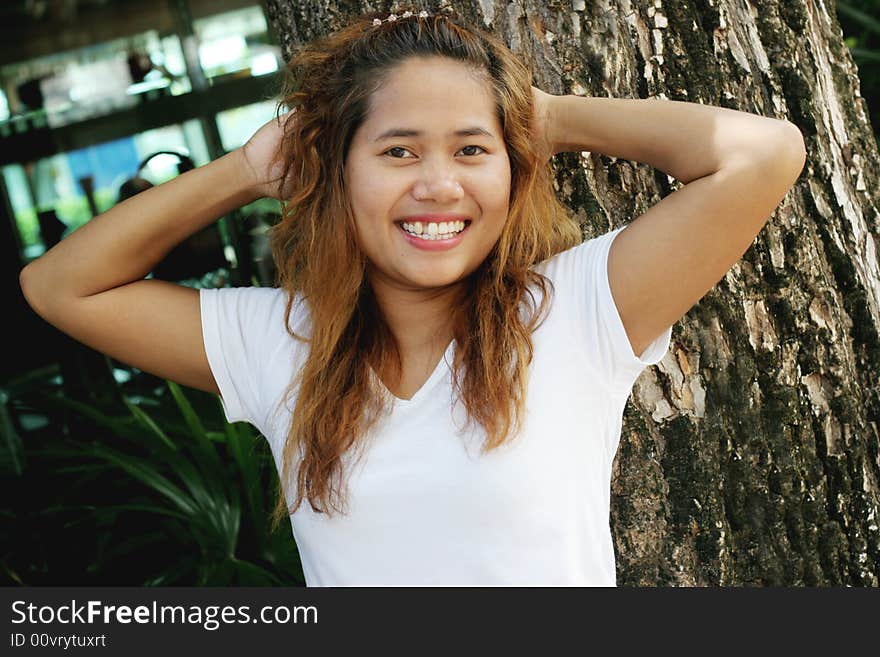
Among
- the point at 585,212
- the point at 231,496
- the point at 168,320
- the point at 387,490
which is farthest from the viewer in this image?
the point at 231,496

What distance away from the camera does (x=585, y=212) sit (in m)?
1.85

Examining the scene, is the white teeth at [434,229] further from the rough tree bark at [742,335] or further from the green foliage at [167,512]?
Answer: the green foliage at [167,512]

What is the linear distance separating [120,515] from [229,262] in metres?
2.22

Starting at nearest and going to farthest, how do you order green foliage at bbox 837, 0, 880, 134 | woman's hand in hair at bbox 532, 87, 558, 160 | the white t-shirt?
the white t-shirt → woman's hand in hair at bbox 532, 87, 558, 160 → green foliage at bbox 837, 0, 880, 134

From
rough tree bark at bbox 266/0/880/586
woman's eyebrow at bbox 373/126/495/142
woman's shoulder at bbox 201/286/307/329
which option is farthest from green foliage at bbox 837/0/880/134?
woman's shoulder at bbox 201/286/307/329

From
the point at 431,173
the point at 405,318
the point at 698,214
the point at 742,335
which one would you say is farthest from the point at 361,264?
the point at 742,335

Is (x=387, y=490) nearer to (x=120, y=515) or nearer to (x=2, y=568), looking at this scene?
(x=120, y=515)

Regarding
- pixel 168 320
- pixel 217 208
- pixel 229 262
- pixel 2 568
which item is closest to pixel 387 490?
pixel 168 320

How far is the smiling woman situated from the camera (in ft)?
4.89

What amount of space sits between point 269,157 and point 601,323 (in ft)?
2.25

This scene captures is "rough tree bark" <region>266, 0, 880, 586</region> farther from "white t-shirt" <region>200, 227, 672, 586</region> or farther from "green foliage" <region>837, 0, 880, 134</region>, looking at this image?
"green foliage" <region>837, 0, 880, 134</region>

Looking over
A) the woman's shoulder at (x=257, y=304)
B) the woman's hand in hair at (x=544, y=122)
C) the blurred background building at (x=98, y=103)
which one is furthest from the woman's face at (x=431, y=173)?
the blurred background building at (x=98, y=103)

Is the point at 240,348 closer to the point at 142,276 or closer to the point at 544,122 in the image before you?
the point at 142,276

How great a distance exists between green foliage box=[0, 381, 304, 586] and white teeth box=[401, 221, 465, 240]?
1.45 meters
